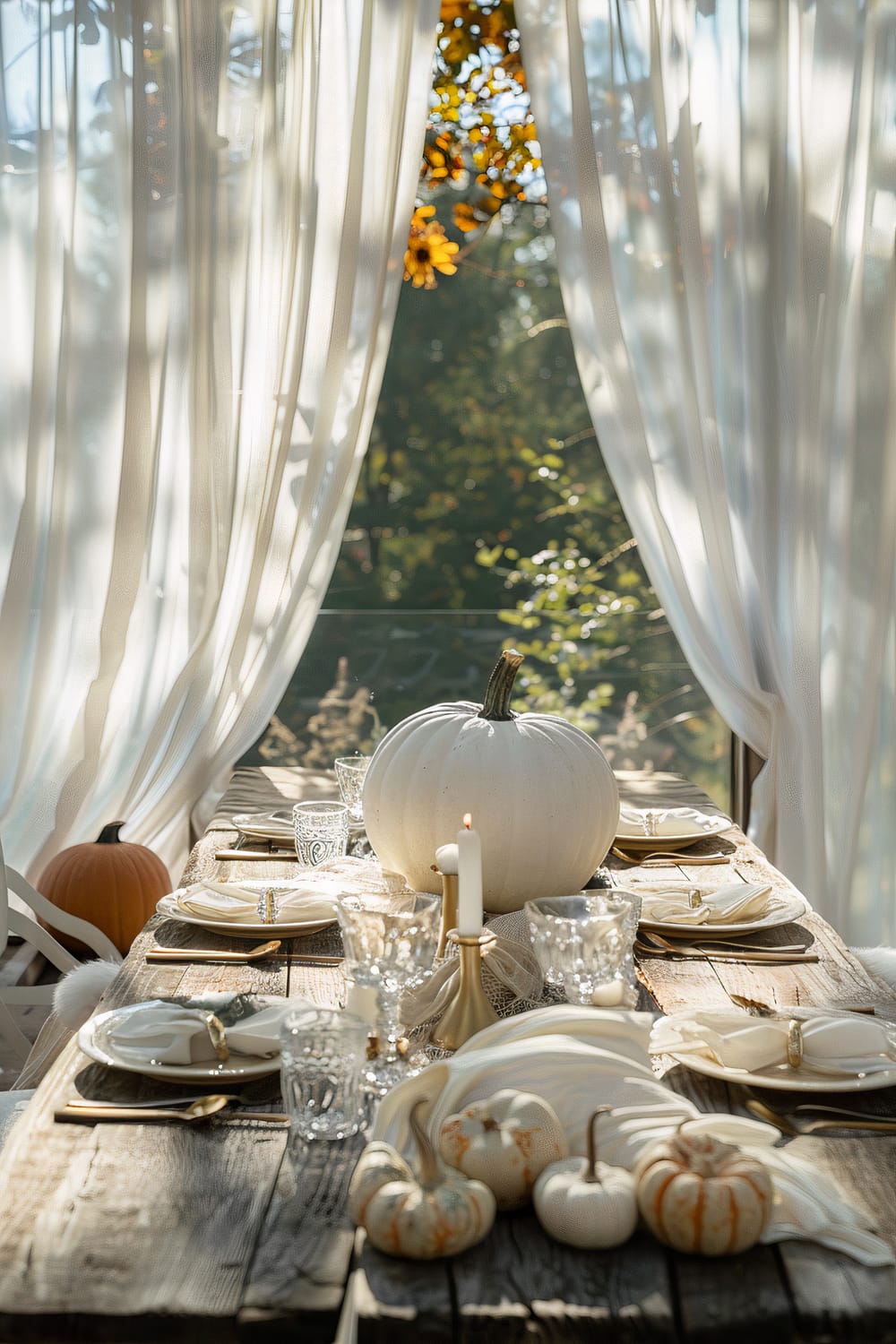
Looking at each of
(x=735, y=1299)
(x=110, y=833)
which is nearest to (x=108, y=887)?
(x=110, y=833)

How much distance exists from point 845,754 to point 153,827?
1.48m

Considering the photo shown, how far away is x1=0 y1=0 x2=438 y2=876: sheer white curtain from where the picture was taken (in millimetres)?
2502

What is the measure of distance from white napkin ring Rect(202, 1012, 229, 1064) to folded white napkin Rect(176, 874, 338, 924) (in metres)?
0.39

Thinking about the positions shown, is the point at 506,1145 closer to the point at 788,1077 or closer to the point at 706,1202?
the point at 706,1202

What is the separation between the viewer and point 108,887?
2400 mm

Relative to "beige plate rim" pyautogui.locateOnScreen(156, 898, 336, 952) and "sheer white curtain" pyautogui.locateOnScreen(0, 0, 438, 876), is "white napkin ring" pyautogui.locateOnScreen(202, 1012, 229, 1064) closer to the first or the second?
"beige plate rim" pyautogui.locateOnScreen(156, 898, 336, 952)

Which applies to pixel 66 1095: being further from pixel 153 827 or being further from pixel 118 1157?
pixel 153 827

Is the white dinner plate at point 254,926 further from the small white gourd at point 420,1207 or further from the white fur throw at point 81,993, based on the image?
the small white gourd at point 420,1207

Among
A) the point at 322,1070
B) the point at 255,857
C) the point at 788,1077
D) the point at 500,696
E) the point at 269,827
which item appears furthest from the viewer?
the point at 269,827

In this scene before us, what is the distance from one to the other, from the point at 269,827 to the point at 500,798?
586 millimetres

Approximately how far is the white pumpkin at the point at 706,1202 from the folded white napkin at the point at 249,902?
76 cm

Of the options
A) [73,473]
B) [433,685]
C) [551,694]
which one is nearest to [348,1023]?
[73,473]

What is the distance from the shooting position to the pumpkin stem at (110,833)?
2434 mm

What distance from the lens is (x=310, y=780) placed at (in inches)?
99.4
